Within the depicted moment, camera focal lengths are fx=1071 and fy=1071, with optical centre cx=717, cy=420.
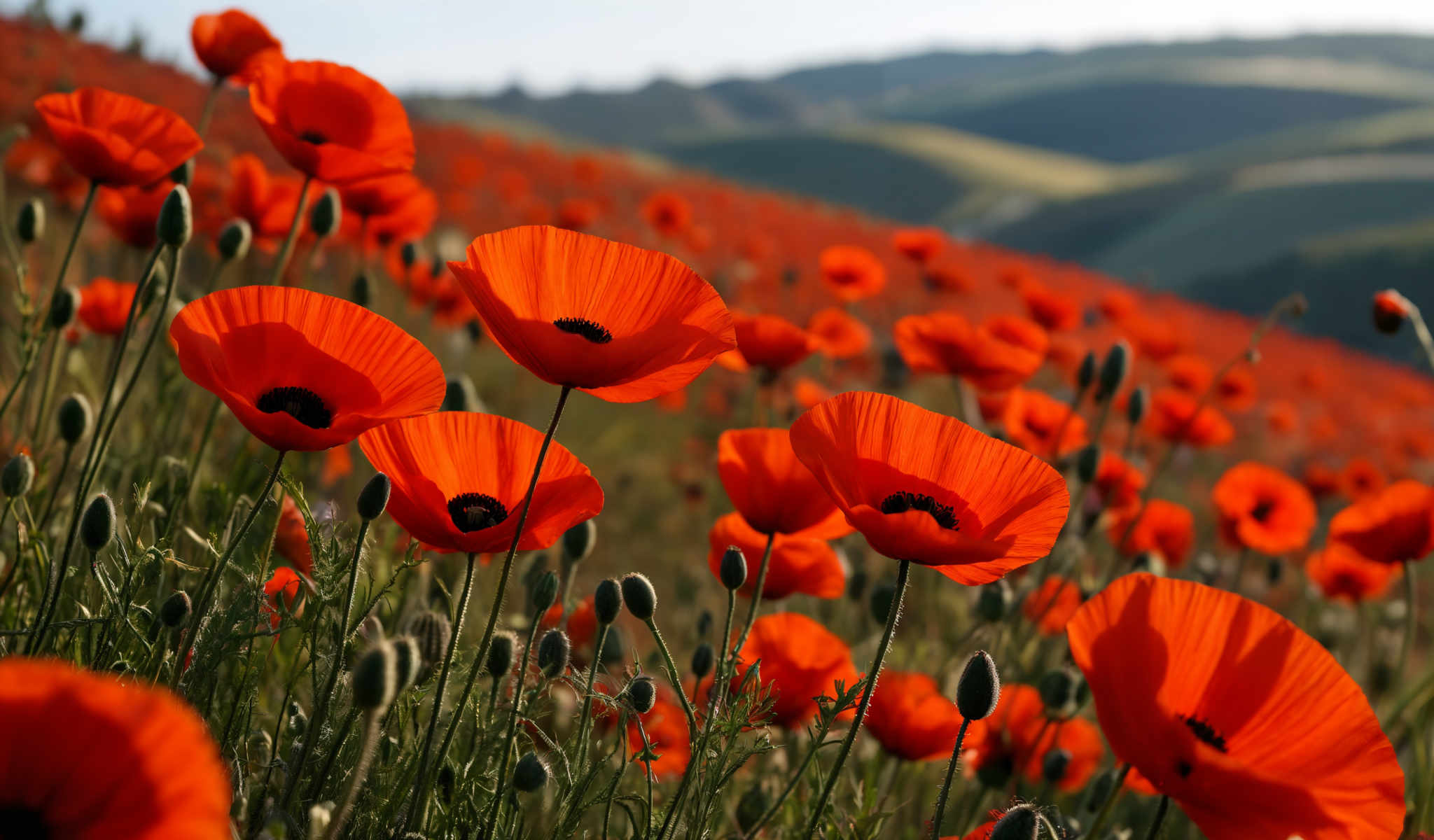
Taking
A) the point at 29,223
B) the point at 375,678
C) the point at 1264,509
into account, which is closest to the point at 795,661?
the point at 375,678

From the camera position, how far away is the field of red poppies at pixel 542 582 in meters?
0.97

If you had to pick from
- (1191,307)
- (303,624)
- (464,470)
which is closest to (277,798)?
(303,624)

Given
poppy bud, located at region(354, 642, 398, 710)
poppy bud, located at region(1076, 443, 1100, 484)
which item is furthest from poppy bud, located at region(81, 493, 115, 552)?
poppy bud, located at region(1076, 443, 1100, 484)

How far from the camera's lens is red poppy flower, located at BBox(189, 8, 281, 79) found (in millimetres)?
1860

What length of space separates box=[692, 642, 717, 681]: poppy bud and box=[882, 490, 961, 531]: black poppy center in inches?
18.7

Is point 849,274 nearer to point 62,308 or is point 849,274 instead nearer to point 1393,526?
point 1393,526

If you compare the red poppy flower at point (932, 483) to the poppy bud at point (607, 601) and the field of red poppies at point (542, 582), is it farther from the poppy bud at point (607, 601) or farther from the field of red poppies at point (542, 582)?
the poppy bud at point (607, 601)

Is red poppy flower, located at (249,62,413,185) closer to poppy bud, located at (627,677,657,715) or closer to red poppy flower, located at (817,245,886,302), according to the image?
poppy bud, located at (627,677,657,715)

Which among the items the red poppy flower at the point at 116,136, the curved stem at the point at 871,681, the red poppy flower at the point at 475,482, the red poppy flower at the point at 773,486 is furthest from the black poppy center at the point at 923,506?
the red poppy flower at the point at 116,136

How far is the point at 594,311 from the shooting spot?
126 cm

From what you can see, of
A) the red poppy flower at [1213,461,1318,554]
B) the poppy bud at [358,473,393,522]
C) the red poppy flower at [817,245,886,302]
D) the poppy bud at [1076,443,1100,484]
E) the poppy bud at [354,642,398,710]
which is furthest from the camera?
the red poppy flower at [817,245,886,302]

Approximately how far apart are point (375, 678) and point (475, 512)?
1.20ft

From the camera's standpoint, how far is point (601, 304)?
126 centimetres

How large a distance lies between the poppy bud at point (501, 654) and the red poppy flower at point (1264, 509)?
7.00ft
